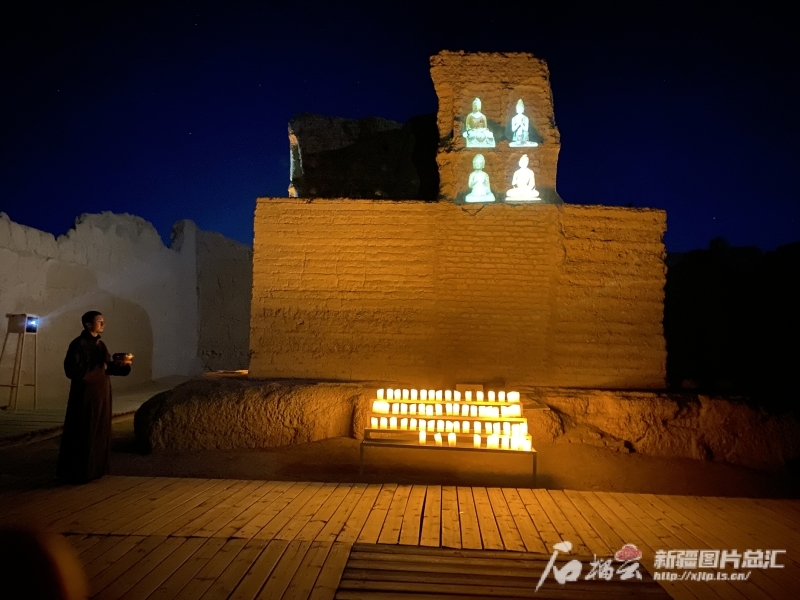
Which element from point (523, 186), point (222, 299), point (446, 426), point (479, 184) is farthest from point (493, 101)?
point (222, 299)

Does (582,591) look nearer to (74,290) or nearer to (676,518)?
(676,518)

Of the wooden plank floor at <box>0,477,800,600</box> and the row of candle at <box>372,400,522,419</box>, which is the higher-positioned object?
the row of candle at <box>372,400,522,419</box>

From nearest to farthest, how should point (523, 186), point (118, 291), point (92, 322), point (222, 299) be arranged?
point (92, 322)
point (523, 186)
point (118, 291)
point (222, 299)

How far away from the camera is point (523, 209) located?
8.26 meters

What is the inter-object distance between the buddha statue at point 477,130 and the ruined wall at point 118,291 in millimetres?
9007

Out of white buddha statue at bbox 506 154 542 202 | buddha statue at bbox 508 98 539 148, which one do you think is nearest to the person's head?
white buddha statue at bbox 506 154 542 202

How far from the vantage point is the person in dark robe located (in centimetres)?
504

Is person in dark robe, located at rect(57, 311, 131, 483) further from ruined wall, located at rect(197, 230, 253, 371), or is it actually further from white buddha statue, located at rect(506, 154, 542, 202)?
ruined wall, located at rect(197, 230, 253, 371)

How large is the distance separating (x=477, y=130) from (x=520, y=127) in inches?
29.2

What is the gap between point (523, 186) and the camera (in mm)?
8961

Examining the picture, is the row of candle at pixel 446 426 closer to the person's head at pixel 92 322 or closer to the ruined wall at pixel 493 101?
the person's head at pixel 92 322

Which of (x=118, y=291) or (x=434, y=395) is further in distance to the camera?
(x=118, y=291)

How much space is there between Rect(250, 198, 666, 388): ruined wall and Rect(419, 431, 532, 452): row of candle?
7.22ft

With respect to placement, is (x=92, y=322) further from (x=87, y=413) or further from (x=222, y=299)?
(x=222, y=299)
